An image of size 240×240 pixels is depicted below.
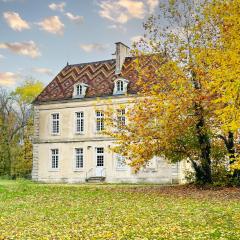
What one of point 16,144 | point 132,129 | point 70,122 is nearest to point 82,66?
point 70,122

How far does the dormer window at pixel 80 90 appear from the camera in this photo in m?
37.3

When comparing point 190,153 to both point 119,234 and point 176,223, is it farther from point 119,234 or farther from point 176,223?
point 119,234

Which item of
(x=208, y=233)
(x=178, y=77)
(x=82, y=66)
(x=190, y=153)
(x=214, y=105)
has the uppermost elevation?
(x=82, y=66)

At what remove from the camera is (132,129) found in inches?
863

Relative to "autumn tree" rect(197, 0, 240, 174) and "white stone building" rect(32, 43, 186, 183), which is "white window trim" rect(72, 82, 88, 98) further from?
"autumn tree" rect(197, 0, 240, 174)

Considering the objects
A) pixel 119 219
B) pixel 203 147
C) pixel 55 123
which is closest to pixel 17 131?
pixel 55 123

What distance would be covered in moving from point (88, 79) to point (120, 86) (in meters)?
3.69

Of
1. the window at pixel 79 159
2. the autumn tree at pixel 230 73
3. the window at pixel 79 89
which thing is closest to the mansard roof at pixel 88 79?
the window at pixel 79 89

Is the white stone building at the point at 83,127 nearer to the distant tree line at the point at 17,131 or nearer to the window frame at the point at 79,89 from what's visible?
the window frame at the point at 79,89

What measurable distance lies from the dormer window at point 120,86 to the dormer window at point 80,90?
9.18 ft

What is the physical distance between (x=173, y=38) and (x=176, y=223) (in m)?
12.6

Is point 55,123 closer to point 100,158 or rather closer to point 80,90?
point 80,90

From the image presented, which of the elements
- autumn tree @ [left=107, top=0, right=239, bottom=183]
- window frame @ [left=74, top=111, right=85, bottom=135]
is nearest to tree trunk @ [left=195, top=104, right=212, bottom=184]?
autumn tree @ [left=107, top=0, right=239, bottom=183]

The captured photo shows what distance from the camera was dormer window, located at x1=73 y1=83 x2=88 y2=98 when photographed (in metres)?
37.3
